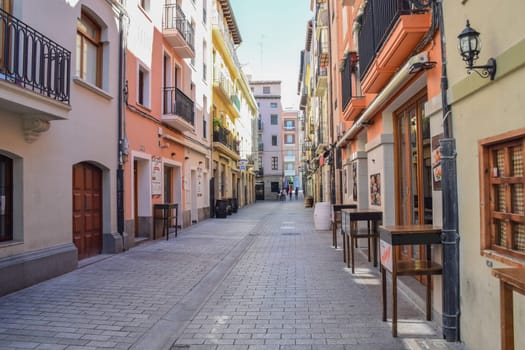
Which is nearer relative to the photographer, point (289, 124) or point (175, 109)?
point (175, 109)

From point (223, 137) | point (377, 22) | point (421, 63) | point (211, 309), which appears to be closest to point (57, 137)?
point (211, 309)

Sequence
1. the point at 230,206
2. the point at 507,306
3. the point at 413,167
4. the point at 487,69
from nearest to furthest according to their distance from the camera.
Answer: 1. the point at 507,306
2. the point at 487,69
3. the point at 413,167
4. the point at 230,206

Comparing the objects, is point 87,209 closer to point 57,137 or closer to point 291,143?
point 57,137

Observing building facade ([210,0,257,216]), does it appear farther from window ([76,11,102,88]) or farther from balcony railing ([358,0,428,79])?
balcony railing ([358,0,428,79])

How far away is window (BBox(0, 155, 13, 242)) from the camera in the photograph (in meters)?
6.43

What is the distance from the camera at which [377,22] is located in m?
6.59

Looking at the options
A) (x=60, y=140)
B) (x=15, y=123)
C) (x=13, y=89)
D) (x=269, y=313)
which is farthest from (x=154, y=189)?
(x=269, y=313)

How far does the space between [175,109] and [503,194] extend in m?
11.9

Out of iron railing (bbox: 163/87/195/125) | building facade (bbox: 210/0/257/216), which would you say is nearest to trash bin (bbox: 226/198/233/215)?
building facade (bbox: 210/0/257/216)

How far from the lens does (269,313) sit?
205 inches

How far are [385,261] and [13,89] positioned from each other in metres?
5.26

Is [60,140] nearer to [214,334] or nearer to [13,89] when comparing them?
[13,89]

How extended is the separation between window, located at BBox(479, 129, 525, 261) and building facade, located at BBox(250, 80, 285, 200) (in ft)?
173

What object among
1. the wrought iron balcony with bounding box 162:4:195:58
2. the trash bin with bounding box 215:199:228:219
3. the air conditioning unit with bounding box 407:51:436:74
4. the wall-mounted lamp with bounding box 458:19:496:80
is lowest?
the trash bin with bounding box 215:199:228:219
